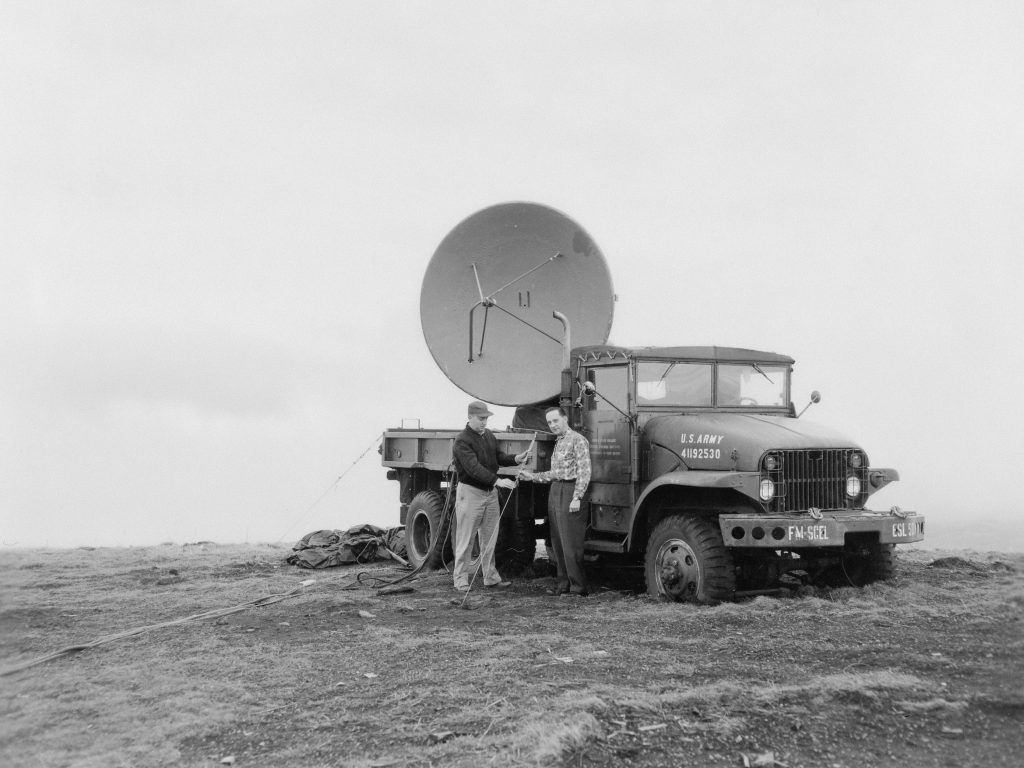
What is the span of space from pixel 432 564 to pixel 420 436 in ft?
5.23

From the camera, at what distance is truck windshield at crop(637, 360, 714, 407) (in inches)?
408

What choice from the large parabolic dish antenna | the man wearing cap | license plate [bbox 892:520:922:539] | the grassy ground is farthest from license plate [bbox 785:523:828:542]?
the large parabolic dish antenna

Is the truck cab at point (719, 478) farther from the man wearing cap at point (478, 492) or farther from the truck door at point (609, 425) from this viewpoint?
the man wearing cap at point (478, 492)

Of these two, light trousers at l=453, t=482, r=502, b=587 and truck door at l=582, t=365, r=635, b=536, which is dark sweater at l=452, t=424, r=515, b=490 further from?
truck door at l=582, t=365, r=635, b=536

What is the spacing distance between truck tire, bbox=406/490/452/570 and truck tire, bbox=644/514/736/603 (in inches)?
128

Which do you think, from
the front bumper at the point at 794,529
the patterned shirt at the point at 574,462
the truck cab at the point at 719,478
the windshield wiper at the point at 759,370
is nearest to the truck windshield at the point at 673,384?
the truck cab at the point at 719,478

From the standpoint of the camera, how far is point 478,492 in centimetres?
1081

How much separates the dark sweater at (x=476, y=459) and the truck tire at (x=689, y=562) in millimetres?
1845

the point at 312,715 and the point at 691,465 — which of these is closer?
the point at 312,715

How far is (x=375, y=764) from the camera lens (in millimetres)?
4867

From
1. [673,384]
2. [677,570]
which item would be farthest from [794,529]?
[673,384]

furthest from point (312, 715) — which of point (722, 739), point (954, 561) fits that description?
point (954, 561)

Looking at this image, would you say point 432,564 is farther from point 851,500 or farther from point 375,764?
point 375,764

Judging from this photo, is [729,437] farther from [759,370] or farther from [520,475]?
[520,475]
